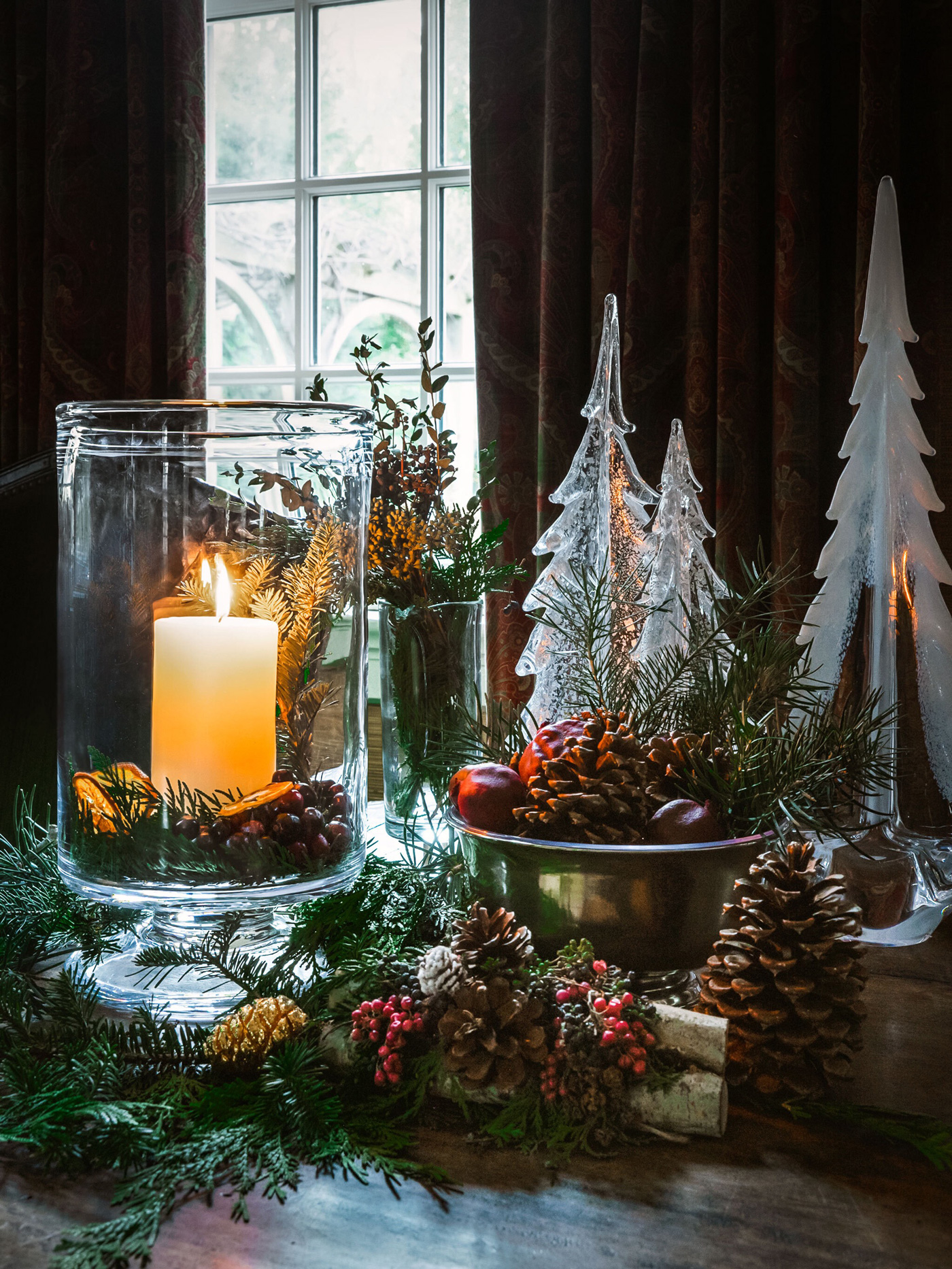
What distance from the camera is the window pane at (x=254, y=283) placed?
2.39 metres

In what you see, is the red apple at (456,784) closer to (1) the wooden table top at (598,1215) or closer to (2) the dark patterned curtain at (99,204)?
(1) the wooden table top at (598,1215)

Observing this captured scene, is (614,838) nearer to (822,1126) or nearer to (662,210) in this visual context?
(822,1126)

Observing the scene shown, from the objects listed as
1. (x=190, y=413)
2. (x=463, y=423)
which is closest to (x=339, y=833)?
(x=190, y=413)

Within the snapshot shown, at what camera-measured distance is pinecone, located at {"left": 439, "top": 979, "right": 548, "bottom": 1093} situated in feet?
1.34

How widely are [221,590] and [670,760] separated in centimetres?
25

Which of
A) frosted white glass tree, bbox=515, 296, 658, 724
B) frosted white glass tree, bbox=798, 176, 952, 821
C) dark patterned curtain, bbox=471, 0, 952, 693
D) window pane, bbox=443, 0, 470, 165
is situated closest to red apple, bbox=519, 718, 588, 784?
frosted white glass tree, bbox=798, 176, 952, 821

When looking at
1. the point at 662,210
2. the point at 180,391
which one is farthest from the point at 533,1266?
the point at 180,391

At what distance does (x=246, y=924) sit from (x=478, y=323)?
1.52 metres

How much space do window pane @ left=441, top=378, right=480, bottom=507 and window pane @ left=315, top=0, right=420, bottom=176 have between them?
496mm

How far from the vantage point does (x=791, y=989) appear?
434 mm

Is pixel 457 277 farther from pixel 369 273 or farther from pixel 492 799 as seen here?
pixel 492 799

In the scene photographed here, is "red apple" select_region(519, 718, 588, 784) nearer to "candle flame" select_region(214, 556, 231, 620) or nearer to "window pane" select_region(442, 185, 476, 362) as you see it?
"candle flame" select_region(214, 556, 231, 620)

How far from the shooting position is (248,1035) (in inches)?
17.6

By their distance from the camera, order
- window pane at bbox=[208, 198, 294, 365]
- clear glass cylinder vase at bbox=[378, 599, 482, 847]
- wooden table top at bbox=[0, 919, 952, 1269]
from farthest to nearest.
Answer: window pane at bbox=[208, 198, 294, 365]
clear glass cylinder vase at bbox=[378, 599, 482, 847]
wooden table top at bbox=[0, 919, 952, 1269]
